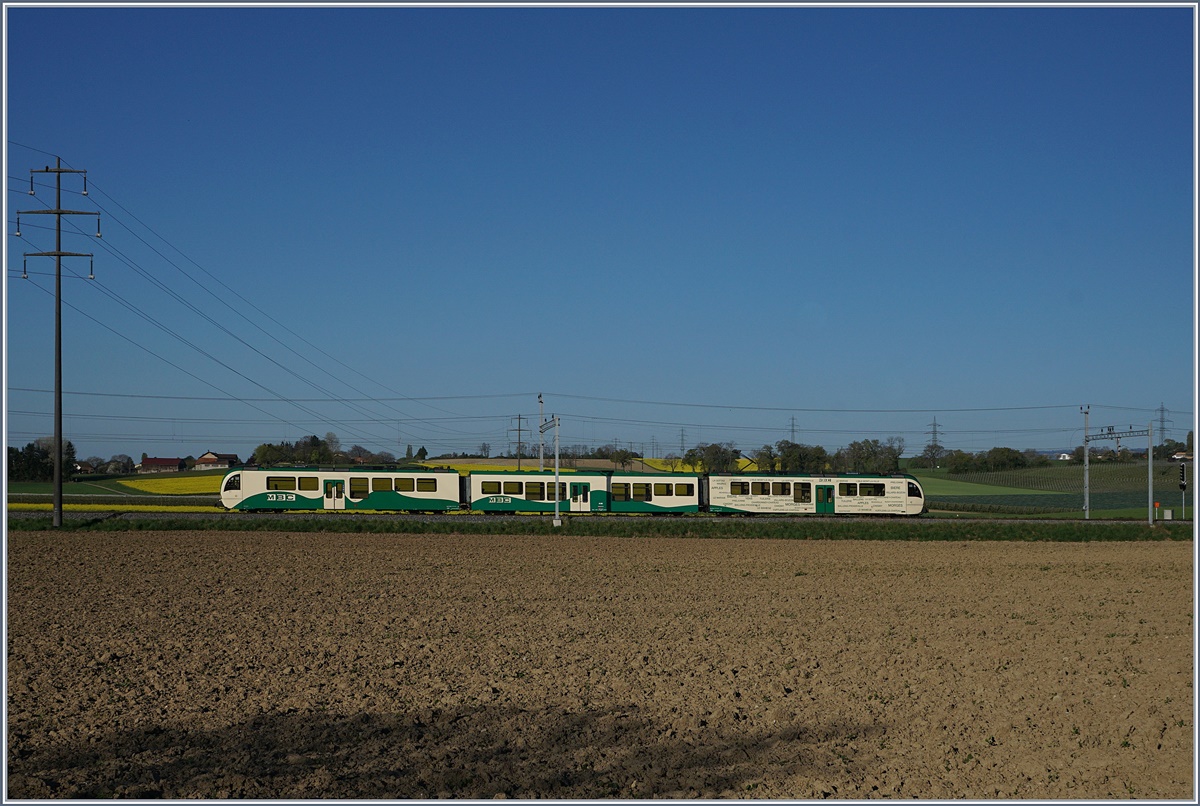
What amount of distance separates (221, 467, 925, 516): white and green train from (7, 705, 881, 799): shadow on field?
38.0 metres

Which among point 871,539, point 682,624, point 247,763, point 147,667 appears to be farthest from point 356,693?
point 871,539

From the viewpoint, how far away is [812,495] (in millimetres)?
51594

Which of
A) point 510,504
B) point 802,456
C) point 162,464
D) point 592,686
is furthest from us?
point 162,464

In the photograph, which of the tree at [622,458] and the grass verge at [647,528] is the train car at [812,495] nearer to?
the grass verge at [647,528]

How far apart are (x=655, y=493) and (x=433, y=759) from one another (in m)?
41.3

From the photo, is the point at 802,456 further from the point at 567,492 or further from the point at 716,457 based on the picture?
the point at 567,492

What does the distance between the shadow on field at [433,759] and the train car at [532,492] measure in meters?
38.5

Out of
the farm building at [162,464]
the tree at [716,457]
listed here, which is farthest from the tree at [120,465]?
the tree at [716,457]

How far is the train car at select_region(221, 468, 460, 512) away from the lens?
49875 mm

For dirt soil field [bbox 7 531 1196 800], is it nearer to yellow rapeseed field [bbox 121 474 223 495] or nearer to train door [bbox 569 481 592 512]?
train door [bbox 569 481 592 512]

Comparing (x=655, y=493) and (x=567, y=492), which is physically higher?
(x=567, y=492)

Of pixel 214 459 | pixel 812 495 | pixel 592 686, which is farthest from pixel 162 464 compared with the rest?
pixel 592 686

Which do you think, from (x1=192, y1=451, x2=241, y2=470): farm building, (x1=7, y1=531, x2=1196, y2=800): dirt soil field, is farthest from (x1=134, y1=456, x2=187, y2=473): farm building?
(x1=7, y1=531, x2=1196, y2=800): dirt soil field

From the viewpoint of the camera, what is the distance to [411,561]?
3030cm
